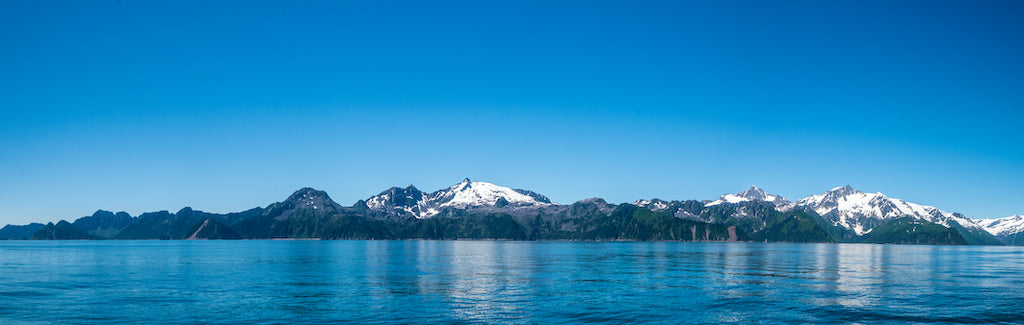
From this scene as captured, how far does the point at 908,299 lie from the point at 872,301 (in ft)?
17.2

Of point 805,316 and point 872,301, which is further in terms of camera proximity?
point 872,301

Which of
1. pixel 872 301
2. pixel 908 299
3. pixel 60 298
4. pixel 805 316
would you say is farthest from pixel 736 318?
pixel 60 298

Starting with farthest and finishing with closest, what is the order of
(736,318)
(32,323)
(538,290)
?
(538,290)
(736,318)
(32,323)

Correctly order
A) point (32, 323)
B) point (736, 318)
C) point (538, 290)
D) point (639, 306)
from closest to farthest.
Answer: point (32, 323) → point (736, 318) → point (639, 306) → point (538, 290)

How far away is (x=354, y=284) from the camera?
82.5 meters

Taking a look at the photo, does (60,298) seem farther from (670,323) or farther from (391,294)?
(670,323)

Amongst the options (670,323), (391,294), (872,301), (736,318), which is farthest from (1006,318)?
(391,294)

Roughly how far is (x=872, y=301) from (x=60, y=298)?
8703 cm

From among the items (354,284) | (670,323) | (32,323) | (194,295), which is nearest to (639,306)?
(670,323)

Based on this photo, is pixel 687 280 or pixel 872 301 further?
pixel 687 280

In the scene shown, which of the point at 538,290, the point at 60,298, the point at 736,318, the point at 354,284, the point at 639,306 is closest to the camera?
the point at 736,318

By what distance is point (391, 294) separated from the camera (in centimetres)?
6981

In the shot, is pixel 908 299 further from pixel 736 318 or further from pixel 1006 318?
pixel 736 318

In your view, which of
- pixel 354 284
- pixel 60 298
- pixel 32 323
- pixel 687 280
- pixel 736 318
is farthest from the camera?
pixel 687 280
